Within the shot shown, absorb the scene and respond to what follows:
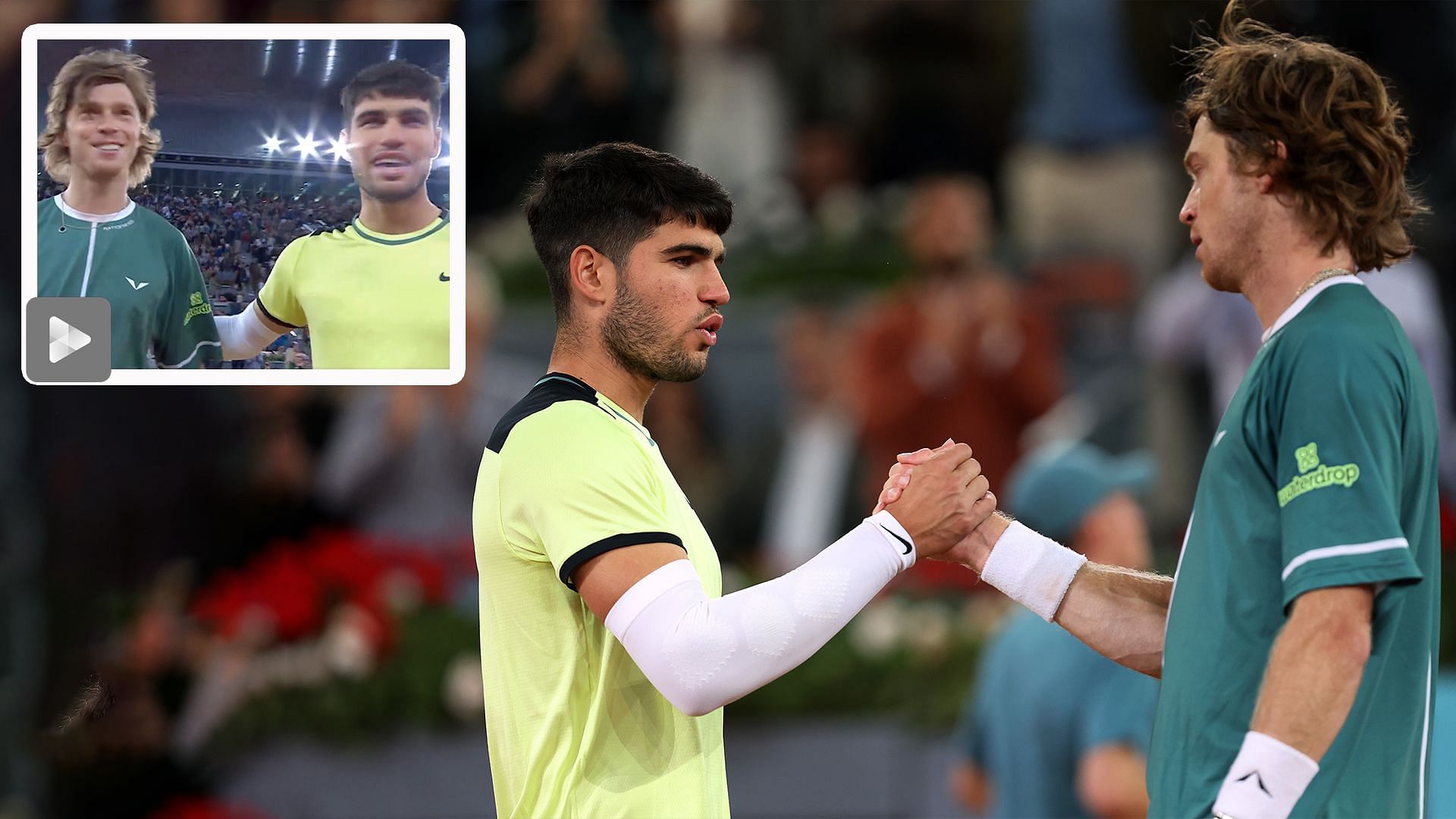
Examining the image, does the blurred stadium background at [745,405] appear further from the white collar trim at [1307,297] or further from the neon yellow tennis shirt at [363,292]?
the neon yellow tennis shirt at [363,292]

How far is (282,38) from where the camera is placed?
3.13 metres

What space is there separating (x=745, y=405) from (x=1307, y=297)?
18.2 feet

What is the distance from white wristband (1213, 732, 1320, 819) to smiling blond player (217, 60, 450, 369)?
4.85 ft

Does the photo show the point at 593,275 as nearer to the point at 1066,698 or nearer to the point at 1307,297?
the point at 1307,297

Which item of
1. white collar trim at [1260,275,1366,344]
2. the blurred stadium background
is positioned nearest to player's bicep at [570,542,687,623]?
white collar trim at [1260,275,1366,344]

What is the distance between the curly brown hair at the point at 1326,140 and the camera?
2.94 m

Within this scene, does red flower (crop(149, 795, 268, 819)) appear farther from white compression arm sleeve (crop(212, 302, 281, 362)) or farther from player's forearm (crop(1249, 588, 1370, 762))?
player's forearm (crop(1249, 588, 1370, 762))

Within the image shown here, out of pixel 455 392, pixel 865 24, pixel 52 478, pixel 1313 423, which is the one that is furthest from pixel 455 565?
pixel 1313 423

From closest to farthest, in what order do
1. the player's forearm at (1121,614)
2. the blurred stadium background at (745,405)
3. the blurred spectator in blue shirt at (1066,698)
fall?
the player's forearm at (1121,614)
the blurred spectator in blue shirt at (1066,698)
the blurred stadium background at (745,405)

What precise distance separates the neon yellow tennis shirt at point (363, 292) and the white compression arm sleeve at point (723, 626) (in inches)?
24.2

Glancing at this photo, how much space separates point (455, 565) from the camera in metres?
7.51

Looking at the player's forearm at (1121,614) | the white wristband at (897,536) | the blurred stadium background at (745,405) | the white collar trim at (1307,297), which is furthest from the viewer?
the blurred stadium background at (745,405)

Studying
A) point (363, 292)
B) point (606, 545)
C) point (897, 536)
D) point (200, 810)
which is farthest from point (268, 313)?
point (200, 810)

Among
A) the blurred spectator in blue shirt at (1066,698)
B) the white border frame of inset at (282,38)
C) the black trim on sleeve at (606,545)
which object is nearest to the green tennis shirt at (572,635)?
the black trim on sleeve at (606,545)
